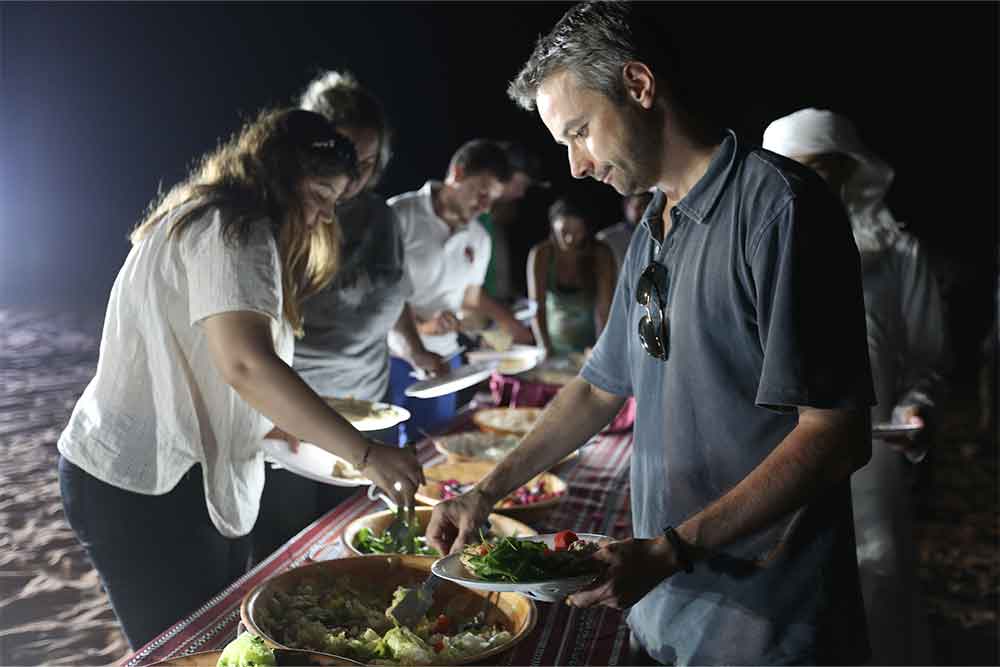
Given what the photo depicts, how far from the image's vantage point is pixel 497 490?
1346mm

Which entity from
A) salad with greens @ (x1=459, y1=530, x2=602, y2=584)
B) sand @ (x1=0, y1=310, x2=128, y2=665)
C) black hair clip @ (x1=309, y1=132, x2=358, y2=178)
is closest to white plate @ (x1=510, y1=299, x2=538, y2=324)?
sand @ (x1=0, y1=310, x2=128, y2=665)

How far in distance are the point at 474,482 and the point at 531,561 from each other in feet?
3.34

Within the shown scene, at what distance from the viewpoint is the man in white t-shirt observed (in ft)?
9.87

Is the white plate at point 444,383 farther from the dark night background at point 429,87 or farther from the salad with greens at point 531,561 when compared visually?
the dark night background at point 429,87

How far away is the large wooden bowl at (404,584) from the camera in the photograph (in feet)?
3.75

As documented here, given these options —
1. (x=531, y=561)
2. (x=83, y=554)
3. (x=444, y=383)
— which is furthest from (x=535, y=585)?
(x=83, y=554)

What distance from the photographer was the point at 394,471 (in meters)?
1.46

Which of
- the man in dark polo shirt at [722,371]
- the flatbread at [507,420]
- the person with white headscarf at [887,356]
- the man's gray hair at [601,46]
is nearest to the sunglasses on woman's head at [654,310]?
the man in dark polo shirt at [722,371]

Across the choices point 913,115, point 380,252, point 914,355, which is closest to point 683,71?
point 914,355

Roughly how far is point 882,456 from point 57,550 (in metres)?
3.55

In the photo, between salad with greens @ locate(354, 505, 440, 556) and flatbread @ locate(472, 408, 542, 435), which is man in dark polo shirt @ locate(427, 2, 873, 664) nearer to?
salad with greens @ locate(354, 505, 440, 556)

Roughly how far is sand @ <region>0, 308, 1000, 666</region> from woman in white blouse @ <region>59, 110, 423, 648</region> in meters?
1.51

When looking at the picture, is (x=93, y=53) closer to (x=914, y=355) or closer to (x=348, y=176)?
(x=348, y=176)

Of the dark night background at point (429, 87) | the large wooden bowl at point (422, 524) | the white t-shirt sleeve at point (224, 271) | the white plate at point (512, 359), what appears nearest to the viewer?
the white t-shirt sleeve at point (224, 271)
